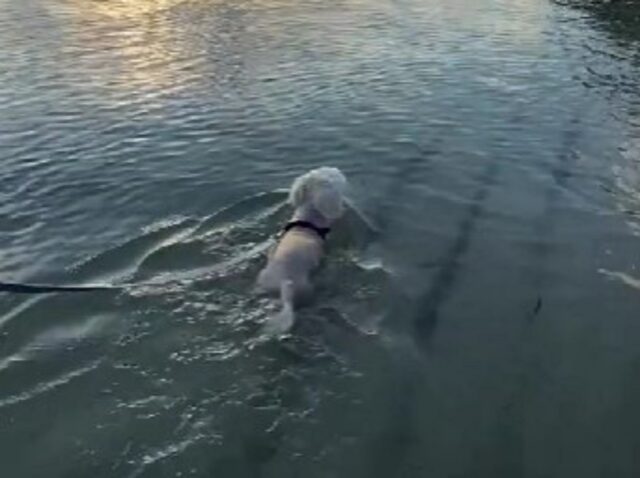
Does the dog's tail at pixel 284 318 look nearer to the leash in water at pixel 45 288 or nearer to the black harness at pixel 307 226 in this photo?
the black harness at pixel 307 226

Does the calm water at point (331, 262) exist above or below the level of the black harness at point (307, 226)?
below

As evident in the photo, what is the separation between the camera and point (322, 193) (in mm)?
11383

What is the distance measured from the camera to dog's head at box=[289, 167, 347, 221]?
1127 cm

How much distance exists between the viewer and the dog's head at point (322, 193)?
1127cm

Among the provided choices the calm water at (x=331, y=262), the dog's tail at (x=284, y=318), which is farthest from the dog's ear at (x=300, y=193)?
the dog's tail at (x=284, y=318)

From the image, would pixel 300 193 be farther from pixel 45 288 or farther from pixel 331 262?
pixel 45 288

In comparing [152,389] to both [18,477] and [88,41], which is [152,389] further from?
[88,41]

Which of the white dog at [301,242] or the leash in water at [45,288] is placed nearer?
the leash in water at [45,288]

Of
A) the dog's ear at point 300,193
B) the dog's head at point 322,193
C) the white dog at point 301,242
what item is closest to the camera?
the white dog at point 301,242

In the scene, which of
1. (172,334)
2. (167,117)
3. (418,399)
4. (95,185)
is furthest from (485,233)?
(167,117)

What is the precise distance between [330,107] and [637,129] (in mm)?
5805

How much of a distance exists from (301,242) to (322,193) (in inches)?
50.7

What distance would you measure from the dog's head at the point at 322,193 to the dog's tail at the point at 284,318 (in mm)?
2129

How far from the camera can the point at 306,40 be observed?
22453 millimetres
